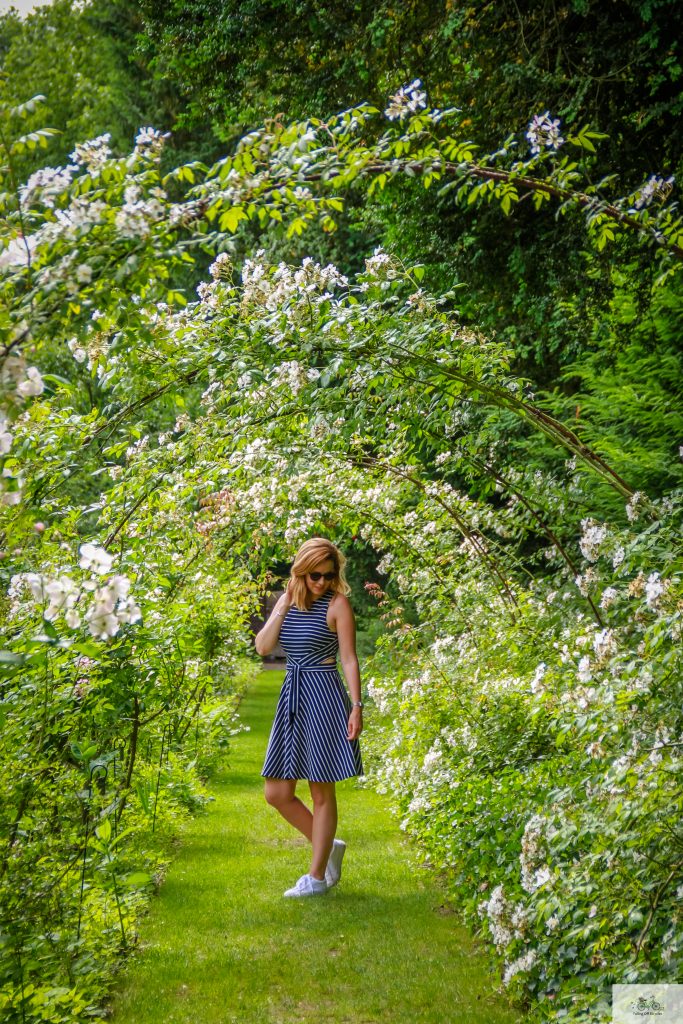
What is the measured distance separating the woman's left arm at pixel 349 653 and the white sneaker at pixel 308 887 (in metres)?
0.72

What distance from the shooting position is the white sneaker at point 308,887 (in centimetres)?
482

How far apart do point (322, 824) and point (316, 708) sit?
545mm

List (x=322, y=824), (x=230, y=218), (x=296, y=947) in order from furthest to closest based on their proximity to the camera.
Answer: (x=322, y=824), (x=296, y=947), (x=230, y=218)

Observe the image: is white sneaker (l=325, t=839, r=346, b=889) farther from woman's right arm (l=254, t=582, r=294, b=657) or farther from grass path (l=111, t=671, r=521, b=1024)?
woman's right arm (l=254, t=582, r=294, b=657)

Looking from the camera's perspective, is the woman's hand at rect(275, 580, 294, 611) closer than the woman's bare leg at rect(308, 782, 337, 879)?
No

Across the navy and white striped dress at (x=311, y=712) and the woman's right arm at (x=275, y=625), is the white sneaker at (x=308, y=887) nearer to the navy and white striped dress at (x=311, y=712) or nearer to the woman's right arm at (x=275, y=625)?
the navy and white striped dress at (x=311, y=712)

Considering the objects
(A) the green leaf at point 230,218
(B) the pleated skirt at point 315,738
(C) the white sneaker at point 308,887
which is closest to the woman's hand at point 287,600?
(B) the pleated skirt at point 315,738

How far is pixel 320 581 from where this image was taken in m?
4.93

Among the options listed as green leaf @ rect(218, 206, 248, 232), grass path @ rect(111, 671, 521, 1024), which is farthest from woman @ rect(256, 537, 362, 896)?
green leaf @ rect(218, 206, 248, 232)

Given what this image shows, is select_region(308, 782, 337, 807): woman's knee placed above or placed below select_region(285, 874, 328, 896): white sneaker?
above

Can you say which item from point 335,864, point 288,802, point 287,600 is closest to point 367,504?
point 287,600

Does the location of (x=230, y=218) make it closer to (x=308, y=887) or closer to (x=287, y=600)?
(x=287, y=600)

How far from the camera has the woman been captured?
480 cm

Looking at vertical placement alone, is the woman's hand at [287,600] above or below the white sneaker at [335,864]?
above
